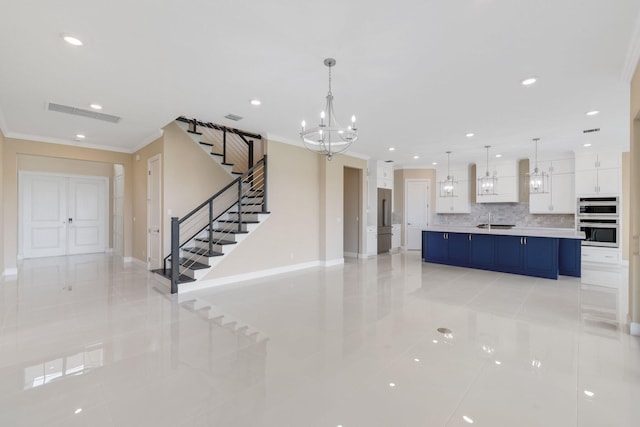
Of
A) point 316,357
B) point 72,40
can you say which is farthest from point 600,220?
point 72,40

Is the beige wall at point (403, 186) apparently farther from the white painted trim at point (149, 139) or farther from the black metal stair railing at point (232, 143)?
the white painted trim at point (149, 139)

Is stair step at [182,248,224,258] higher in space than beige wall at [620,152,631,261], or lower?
lower

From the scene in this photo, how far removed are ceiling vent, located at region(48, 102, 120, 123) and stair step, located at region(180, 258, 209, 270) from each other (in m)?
2.74

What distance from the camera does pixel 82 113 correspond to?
488cm

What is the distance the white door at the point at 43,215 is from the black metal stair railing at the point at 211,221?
5228 millimetres

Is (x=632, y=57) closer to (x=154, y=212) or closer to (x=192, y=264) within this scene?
(x=192, y=264)

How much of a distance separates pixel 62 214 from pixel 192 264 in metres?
6.07

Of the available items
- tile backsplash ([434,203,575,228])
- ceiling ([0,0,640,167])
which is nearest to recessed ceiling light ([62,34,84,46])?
ceiling ([0,0,640,167])

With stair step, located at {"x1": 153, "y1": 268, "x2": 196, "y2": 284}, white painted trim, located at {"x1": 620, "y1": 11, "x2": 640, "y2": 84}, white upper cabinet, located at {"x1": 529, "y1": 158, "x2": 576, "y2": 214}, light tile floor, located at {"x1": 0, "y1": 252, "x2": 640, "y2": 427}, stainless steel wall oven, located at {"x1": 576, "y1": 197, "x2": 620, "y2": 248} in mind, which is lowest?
light tile floor, located at {"x1": 0, "y1": 252, "x2": 640, "y2": 427}

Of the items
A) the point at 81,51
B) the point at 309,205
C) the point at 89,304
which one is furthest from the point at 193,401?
the point at 309,205

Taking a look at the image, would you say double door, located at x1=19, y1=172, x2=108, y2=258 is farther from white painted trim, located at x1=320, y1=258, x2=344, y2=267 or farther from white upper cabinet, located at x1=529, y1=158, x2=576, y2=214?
white upper cabinet, located at x1=529, y1=158, x2=576, y2=214

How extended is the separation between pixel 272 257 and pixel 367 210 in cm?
352

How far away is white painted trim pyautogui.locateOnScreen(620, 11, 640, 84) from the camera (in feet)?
8.55

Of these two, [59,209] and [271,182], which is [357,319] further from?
[59,209]
